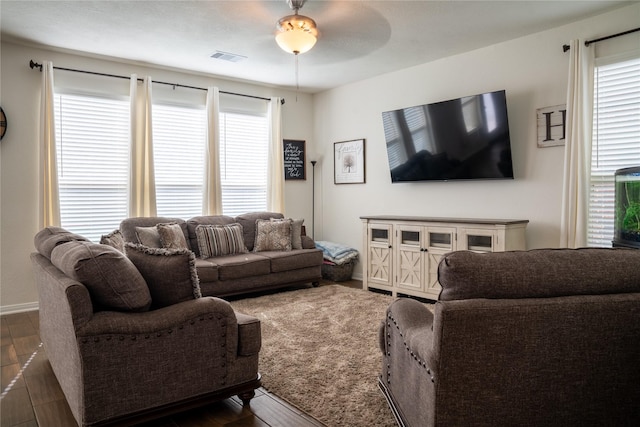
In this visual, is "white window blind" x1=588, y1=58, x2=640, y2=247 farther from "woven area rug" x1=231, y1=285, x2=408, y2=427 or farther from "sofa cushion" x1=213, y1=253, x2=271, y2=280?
"sofa cushion" x1=213, y1=253, x2=271, y2=280

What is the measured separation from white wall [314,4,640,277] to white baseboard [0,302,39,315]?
3793mm

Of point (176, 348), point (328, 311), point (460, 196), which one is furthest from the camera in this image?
point (460, 196)

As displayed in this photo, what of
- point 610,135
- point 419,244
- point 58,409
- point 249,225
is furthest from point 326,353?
point 610,135

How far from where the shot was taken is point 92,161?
480 cm

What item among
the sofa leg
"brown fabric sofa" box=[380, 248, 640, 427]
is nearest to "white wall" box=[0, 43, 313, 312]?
the sofa leg

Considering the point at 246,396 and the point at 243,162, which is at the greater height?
the point at 243,162

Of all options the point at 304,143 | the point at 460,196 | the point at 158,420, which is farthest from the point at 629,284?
the point at 304,143

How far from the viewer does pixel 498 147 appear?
170 inches

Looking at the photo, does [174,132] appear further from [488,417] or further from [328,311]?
[488,417]

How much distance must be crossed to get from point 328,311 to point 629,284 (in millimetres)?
2941

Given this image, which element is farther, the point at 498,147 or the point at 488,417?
the point at 498,147

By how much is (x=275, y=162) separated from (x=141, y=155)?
185 centimetres

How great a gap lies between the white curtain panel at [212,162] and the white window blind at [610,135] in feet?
13.6

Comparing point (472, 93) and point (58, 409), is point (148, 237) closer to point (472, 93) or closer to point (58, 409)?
point (58, 409)
